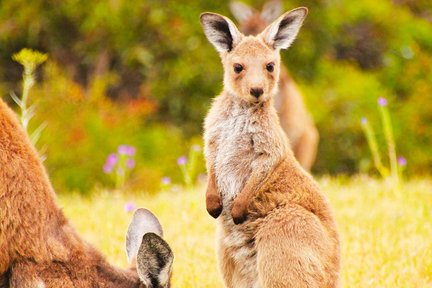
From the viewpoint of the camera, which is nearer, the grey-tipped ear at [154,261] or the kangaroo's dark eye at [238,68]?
the grey-tipped ear at [154,261]

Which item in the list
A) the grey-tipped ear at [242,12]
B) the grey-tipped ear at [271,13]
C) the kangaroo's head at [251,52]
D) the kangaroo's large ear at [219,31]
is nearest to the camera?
the kangaroo's head at [251,52]

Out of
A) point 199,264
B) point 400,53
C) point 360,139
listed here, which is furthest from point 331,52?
point 199,264

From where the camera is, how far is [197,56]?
613 inches

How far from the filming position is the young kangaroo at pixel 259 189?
451 cm

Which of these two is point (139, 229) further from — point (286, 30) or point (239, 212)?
point (286, 30)

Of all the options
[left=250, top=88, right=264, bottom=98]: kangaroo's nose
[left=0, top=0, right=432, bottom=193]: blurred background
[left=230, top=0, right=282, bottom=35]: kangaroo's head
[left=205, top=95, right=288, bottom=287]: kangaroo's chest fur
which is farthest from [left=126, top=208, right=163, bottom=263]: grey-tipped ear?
[left=0, top=0, right=432, bottom=193]: blurred background

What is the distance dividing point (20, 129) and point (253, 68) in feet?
4.48

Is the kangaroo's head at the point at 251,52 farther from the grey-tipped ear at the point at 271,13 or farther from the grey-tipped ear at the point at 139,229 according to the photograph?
the grey-tipped ear at the point at 271,13

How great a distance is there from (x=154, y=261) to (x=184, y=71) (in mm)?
11486

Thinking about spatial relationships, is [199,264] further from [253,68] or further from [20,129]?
[20,129]

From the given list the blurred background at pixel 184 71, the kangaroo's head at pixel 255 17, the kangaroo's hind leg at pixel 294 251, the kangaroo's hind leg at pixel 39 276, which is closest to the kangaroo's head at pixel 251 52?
the kangaroo's hind leg at pixel 294 251

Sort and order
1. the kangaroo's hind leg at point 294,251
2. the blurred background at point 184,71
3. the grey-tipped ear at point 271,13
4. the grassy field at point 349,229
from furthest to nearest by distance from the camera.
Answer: the blurred background at point 184,71 → the grey-tipped ear at point 271,13 → the grassy field at point 349,229 → the kangaroo's hind leg at point 294,251

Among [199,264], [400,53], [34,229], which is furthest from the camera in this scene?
[400,53]

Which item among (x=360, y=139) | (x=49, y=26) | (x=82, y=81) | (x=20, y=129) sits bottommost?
(x=360, y=139)
